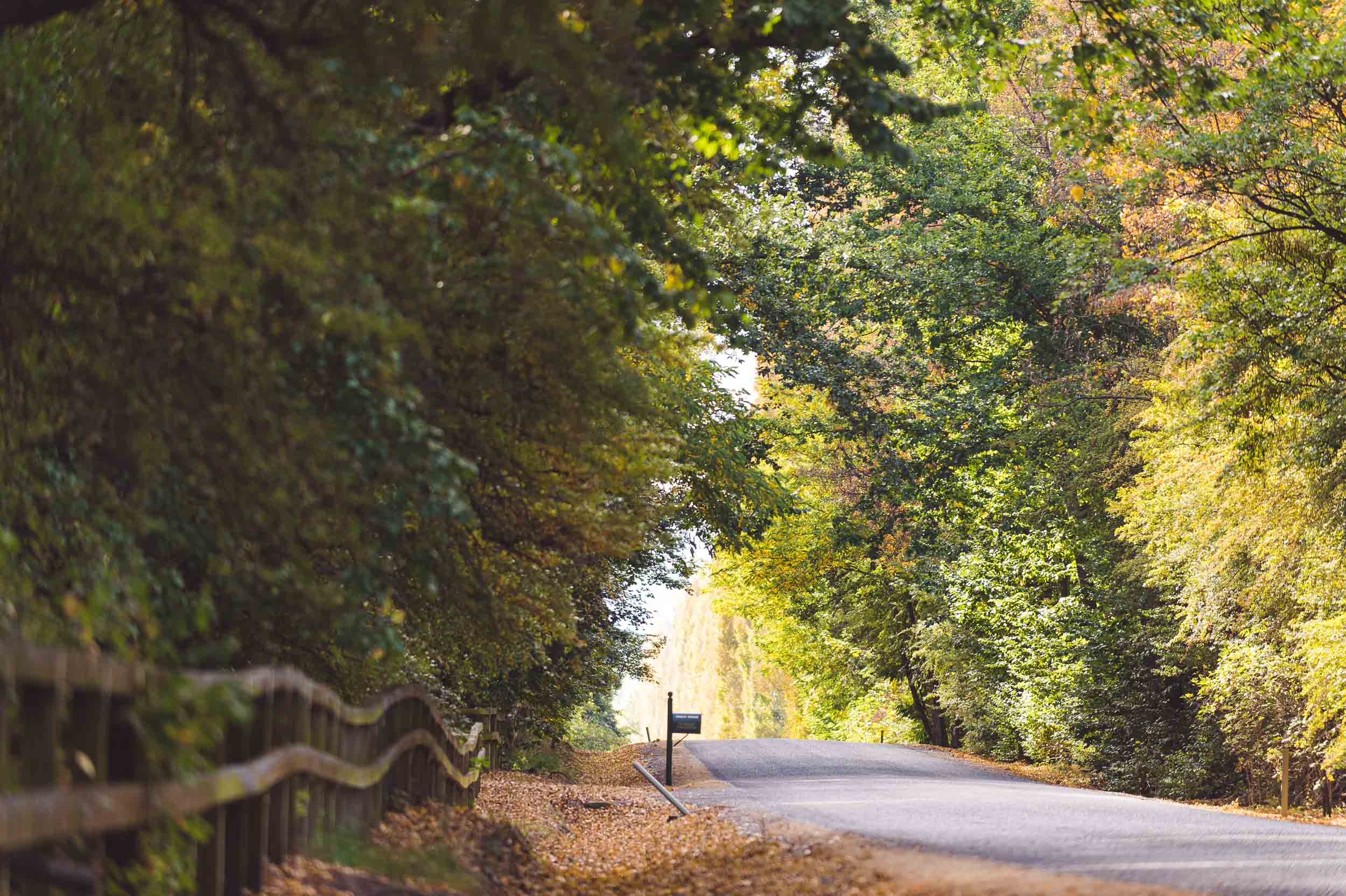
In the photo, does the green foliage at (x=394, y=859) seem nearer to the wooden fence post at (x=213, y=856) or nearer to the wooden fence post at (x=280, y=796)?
the wooden fence post at (x=280, y=796)

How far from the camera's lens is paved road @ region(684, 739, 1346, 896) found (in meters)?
8.59

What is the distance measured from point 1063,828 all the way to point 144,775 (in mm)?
8911

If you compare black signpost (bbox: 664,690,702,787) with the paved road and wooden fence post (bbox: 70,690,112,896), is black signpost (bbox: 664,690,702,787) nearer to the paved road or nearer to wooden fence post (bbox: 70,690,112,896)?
the paved road

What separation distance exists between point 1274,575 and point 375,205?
52.5ft

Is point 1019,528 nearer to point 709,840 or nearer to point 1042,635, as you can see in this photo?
point 1042,635

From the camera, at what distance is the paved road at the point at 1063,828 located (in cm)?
859

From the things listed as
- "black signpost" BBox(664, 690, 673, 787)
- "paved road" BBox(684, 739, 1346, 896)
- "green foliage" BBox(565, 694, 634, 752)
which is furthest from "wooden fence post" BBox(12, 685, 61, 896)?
"green foliage" BBox(565, 694, 634, 752)

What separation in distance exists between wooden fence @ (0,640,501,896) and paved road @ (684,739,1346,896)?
15.2ft

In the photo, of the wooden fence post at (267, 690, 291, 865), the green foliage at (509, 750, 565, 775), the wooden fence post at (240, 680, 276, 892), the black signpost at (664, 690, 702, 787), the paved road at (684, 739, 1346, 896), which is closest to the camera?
the wooden fence post at (240, 680, 276, 892)

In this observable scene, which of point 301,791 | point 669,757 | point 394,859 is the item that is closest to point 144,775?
point 301,791

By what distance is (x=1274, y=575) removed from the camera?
1850 cm

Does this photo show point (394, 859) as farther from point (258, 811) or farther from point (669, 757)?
point (669, 757)

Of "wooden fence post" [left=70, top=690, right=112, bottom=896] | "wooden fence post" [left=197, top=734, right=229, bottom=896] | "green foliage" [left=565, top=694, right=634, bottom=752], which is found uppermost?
"wooden fence post" [left=70, top=690, right=112, bottom=896]

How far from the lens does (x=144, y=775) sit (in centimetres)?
423
